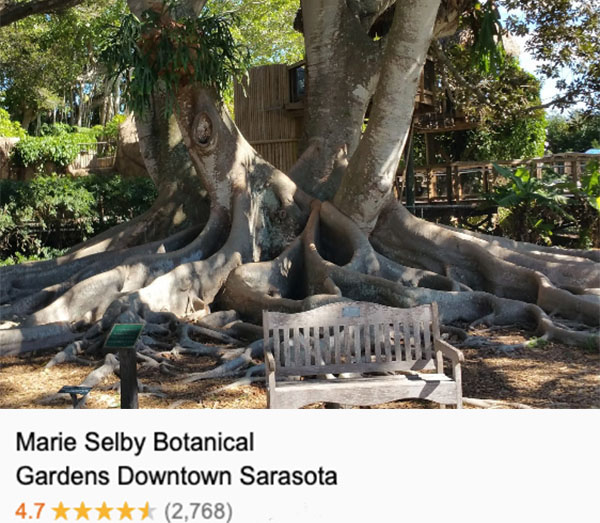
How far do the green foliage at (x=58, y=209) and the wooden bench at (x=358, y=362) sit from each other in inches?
356

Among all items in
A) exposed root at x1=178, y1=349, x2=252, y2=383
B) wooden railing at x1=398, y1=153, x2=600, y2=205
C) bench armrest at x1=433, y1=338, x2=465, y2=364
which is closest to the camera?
bench armrest at x1=433, y1=338, x2=465, y2=364

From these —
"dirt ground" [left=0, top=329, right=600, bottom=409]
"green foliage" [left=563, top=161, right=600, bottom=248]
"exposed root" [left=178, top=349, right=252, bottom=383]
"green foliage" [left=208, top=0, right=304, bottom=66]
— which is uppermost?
"green foliage" [left=208, top=0, right=304, bottom=66]

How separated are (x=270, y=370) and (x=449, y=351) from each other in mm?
1189

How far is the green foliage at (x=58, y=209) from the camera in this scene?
1316 cm

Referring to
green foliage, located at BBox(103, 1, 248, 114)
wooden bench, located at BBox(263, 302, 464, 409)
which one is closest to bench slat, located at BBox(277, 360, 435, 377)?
wooden bench, located at BBox(263, 302, 464, 409)

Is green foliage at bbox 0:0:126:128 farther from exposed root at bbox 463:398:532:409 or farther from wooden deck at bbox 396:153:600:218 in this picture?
exposed root at bbox 463:398:532:409

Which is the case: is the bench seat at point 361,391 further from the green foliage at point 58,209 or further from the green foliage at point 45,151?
the green foliage at point 45,151

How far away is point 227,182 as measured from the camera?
9.51m

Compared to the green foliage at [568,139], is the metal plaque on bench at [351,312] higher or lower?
lower

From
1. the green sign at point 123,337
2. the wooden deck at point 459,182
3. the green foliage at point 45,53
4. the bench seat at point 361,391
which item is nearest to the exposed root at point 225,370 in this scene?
the bench seat at point 361,391

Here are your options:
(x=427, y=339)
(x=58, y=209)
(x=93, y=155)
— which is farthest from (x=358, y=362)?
(x=93, y=155)

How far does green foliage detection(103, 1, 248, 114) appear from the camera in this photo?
852 cm

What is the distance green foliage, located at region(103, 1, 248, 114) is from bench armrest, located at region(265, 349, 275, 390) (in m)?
4.97
